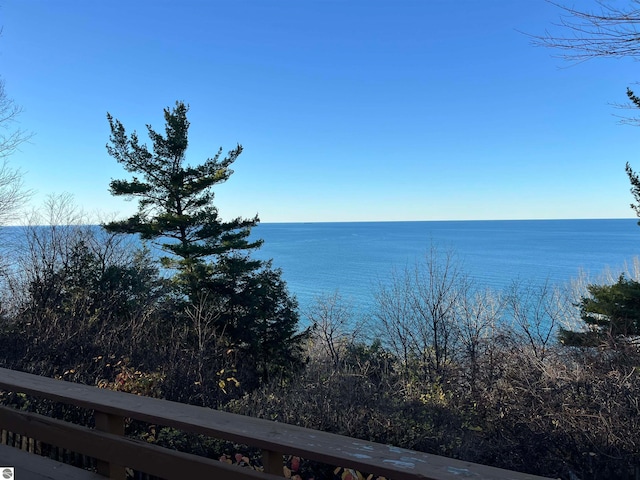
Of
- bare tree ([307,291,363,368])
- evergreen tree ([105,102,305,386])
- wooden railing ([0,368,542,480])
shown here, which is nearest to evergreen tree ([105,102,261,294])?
evergreen tree ([105,102,305,386])

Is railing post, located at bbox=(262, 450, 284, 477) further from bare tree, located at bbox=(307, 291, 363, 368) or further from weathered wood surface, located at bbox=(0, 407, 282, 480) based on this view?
bare tree, located at bbox=(307, 291, 363, 368)

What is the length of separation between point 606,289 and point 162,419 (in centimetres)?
1295

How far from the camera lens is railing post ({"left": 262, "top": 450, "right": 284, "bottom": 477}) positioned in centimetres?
122

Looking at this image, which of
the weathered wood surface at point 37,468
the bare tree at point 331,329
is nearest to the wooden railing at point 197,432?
the weathered wood surface at point 37,468

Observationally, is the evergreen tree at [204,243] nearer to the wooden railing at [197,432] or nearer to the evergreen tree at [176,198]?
the evergreen tree at [176,198]

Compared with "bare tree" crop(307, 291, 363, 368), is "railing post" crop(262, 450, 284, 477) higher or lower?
higher

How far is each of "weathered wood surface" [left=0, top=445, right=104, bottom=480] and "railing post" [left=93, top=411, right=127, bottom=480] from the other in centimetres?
4

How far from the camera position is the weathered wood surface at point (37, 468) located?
158 centimetres

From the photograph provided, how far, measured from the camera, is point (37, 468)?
1.67 meters

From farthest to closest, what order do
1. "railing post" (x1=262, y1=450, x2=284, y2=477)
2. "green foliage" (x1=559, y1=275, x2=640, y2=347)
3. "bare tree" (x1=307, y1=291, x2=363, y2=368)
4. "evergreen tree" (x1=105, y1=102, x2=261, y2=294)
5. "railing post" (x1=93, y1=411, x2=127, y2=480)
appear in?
1. "bare tree" (x1=307, y1=291, x2=363, y2=368)
2. "evergreen tree" (x1=105, y1=102, x2=261, y2=294)
3. "green foliage" (x1=559, y1=275, x2=640, y2=347)
4. "railing post" (x1=93, y1=411, x2=127, y2=480)
5. "railing post" (x1=262, y1=450, x2=284, y2=477)

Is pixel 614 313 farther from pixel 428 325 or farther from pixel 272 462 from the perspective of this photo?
pixel 272 462

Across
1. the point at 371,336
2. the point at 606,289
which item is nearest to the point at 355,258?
the point at 371,336

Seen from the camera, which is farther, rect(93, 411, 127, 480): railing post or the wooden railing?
rect(93, 411, 127, 480): railing post

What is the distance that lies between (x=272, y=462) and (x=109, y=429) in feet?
2.42
